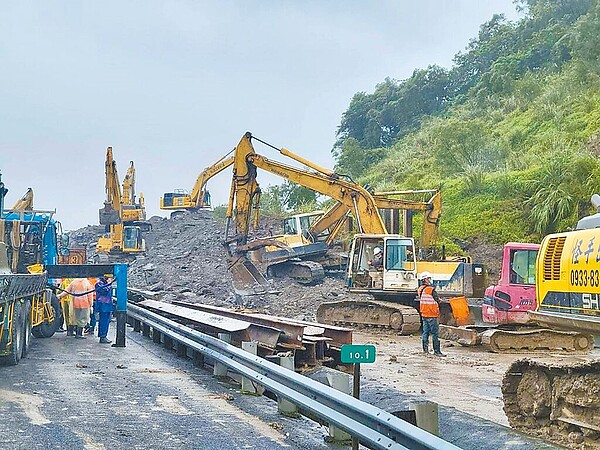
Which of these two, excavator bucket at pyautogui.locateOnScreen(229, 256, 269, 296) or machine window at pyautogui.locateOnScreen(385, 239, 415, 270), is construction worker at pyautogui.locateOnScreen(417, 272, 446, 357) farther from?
excavator bucket at pyautogui.locateOnScreen(229, 256, 269, 296)

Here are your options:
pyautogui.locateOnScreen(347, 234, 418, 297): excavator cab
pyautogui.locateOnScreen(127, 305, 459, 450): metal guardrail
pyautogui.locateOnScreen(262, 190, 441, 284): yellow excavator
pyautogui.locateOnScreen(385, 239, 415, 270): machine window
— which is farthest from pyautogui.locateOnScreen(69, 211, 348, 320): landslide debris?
pyautogui.locateOnScreen(127, 305, 459, 450): metal guardrail

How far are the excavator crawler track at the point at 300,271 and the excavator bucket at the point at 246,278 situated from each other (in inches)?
94.3

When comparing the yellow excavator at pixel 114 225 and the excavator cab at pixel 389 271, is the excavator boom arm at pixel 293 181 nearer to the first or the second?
the excavator cab at pixel 389 271

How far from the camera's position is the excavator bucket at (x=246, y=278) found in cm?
2839

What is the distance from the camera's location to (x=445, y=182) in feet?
137

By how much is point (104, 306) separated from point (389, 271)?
8.45 metres

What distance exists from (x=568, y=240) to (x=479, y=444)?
2190 mm

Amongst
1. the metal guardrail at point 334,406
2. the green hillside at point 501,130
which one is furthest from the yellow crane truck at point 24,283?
the green hillside at point 501,130

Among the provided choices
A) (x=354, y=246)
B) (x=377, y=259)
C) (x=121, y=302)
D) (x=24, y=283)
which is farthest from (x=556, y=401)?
(x=354, y=246)

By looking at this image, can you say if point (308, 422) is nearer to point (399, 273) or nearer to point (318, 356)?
point (318, 356)

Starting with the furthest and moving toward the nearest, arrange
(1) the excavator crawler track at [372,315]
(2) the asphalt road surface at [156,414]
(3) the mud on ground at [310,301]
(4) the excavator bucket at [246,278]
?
(4) the excavator bucket at [246,278] < (1) the excavator crawler track at [372,315] < (3) the mud on ground at [310,301] < (2) the asphalt road surface at [156,414]

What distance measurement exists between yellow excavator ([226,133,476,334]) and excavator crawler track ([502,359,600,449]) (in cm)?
1199

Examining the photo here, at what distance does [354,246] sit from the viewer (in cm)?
2459

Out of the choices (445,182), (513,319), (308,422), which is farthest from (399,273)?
(445,182)
